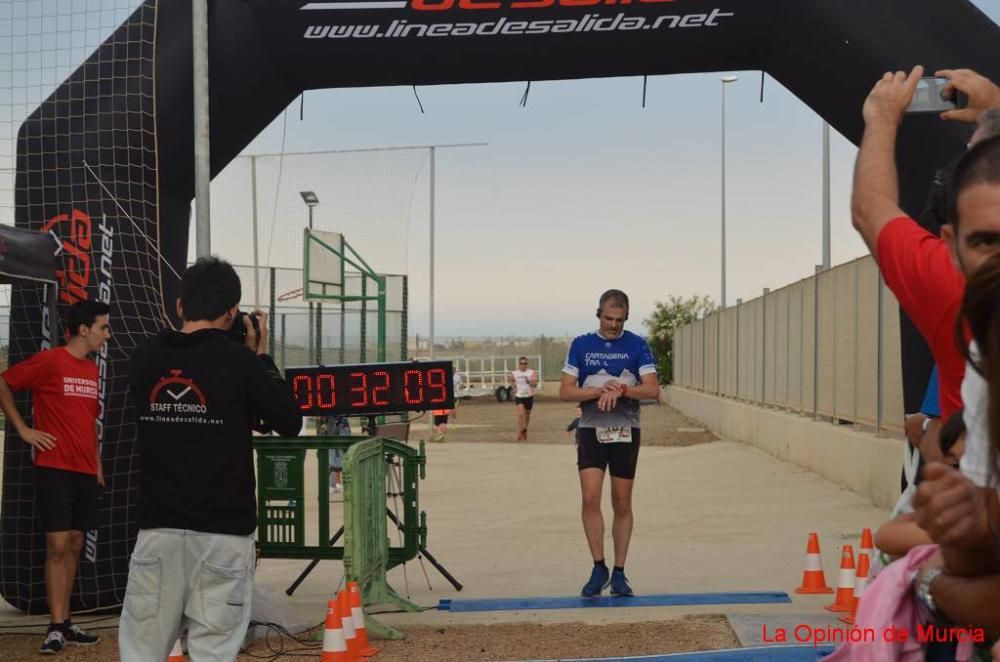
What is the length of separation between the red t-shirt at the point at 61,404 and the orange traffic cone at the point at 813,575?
185 inches

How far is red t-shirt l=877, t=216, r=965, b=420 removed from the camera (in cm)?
231

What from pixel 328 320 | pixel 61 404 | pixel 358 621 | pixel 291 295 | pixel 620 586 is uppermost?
pixel 291 295

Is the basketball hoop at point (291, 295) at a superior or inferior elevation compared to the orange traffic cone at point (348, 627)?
superior

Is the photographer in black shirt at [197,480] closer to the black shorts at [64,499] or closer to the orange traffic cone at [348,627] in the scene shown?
the orange traffic cone at [348,627]

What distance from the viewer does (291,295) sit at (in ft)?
70.5

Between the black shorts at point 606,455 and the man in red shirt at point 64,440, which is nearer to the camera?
the man in red shirt at point 64,440

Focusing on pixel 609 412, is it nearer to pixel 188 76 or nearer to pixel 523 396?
pixel 188 76

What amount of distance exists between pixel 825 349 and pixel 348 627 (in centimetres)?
1184

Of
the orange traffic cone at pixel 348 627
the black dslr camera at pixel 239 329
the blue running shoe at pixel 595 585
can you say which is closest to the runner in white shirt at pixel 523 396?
the blue running shoe at pixel 595 585

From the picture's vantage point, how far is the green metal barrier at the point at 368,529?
22.8 ft

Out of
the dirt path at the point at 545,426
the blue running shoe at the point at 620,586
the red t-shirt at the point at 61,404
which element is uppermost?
the red t-shirt at the point at 61,404

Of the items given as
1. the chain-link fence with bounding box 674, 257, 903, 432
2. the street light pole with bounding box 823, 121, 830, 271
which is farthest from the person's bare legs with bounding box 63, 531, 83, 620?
the street light pole with bounding box 823, 121, 830, 271

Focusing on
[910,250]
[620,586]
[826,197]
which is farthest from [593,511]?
[826,197]

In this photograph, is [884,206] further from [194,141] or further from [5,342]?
[5,342]
